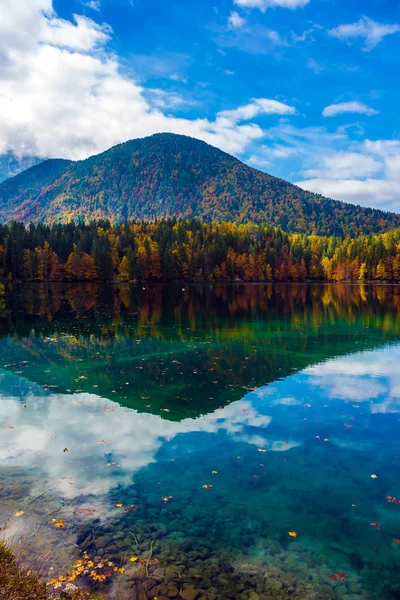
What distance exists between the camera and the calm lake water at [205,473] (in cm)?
826

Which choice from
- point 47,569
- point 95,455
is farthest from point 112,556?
point 95,455

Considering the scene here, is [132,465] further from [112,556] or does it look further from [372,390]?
[372,390]

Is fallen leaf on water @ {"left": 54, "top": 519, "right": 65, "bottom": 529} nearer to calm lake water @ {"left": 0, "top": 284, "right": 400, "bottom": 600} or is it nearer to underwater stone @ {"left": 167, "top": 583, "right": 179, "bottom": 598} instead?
calm lake water @ {"left": 0, "top": 284, "right": 400, "bottom": 600}

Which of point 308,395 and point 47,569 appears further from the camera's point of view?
point 308,395

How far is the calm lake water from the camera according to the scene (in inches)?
325

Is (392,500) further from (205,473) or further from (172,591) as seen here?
(172,591)

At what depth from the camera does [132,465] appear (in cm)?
1265

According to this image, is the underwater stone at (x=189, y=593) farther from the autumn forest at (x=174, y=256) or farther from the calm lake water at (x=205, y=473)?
the autumn forest at (x=174, y=256)

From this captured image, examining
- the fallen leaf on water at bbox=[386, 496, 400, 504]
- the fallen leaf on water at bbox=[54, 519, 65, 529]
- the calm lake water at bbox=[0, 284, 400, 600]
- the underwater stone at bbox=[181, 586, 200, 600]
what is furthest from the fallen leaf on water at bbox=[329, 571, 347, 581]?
the fallen leaf on water at bbox=[54, 519, 65, 529]

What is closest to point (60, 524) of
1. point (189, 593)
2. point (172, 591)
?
point (172, 591)

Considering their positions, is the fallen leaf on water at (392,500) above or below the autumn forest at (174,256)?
below

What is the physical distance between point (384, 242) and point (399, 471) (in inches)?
7006

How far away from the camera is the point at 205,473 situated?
12203 millimetres

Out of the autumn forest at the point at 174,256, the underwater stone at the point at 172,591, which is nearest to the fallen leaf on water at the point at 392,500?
the underwater stone at the point at 172,591
